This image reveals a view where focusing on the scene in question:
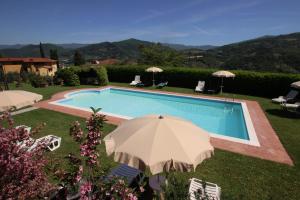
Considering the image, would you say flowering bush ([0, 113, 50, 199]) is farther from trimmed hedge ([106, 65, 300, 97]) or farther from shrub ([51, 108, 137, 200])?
trimmed hedge ([106, 65, 300, 97])

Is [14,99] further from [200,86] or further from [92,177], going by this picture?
[200,86]

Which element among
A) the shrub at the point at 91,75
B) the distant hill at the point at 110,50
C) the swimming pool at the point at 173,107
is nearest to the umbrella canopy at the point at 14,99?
the swimming pool at the point at 173,107

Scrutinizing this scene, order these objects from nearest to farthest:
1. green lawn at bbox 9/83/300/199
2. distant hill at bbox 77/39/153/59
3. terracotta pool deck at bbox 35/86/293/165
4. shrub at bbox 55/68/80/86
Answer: green lawn at bbox 9/83/300/199 → terracotta pool deck at bbox 35/86/293/165 → shrub at bbox 55/68/80/86 → distant hill at bbox 77/39/153/59

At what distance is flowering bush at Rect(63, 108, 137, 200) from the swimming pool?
775cm

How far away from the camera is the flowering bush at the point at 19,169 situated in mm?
2848

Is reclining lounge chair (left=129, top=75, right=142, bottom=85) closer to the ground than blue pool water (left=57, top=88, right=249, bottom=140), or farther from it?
farther from it

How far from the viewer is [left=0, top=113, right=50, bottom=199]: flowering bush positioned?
285cm

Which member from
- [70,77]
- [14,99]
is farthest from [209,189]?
[70,77]

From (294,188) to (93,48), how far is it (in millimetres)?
193492

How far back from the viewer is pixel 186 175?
6992mm

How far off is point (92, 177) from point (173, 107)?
539 inches

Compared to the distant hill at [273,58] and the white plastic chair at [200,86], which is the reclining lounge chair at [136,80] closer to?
the white plastic chair at [200,86]

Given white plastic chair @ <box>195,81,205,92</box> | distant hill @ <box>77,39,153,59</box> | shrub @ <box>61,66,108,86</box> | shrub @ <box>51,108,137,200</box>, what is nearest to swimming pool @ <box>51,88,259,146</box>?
shrub @ <box>61,66,108,86</box>

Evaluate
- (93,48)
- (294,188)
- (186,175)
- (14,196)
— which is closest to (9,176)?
(14,196)
